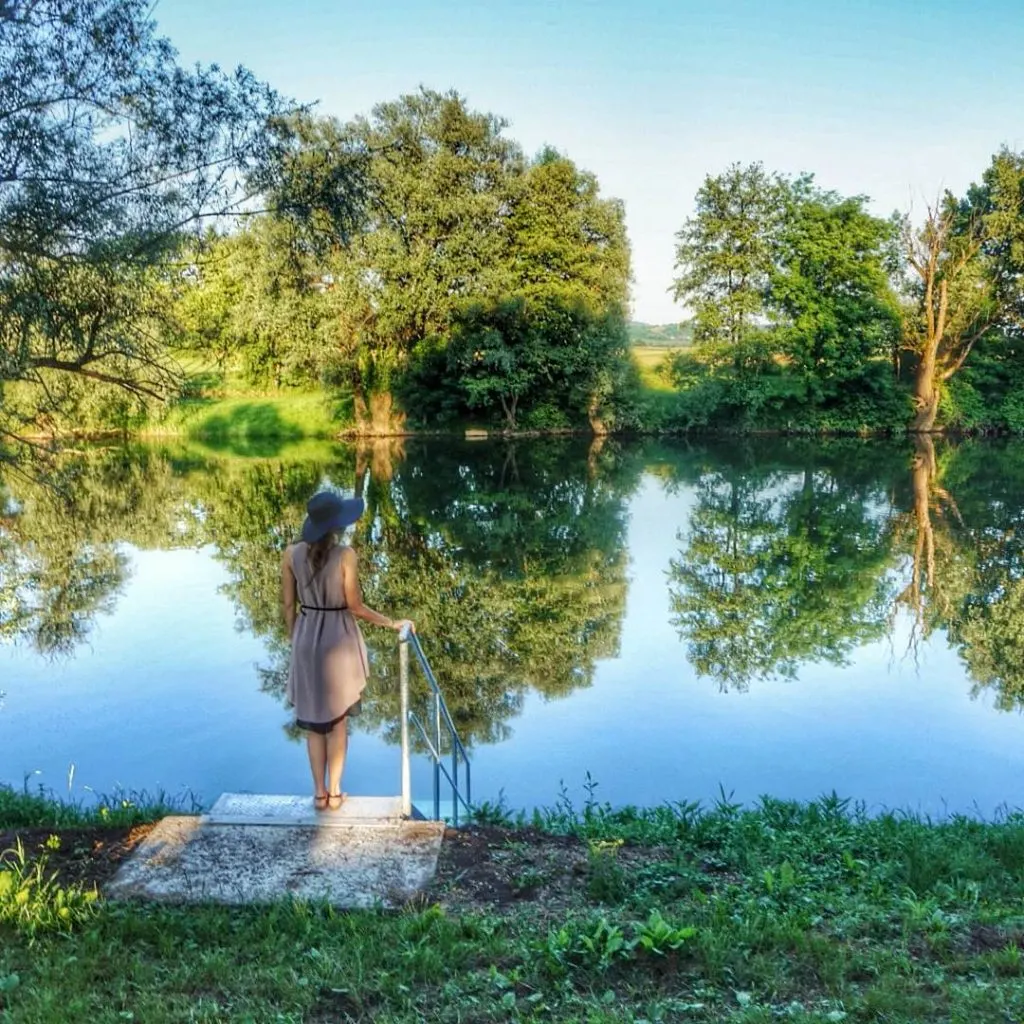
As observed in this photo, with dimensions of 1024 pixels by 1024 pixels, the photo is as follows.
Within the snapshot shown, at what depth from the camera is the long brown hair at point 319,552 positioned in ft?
18.2

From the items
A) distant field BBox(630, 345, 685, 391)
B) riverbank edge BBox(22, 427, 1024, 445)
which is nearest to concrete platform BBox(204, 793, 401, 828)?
riverbank edge BBox(22, 427, 1024, 445)

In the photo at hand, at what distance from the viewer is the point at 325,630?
18.5 ft

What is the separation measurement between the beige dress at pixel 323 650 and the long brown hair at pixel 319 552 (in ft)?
0.07

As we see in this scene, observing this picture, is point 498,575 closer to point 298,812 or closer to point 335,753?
point 335,753

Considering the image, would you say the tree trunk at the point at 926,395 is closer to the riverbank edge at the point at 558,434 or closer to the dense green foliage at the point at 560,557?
the riverbank edge at the point at 558,434

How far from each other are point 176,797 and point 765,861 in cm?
497

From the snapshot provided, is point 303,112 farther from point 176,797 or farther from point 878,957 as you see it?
point 878,957

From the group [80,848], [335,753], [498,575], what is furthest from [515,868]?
[498,575]

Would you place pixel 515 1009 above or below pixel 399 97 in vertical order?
below

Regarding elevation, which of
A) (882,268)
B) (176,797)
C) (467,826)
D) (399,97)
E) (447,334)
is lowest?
(176,797)

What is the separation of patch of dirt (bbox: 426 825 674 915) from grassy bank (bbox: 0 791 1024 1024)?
0.05 ft

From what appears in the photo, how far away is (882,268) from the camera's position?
44000 millimetres

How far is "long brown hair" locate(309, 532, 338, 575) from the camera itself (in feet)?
18.2

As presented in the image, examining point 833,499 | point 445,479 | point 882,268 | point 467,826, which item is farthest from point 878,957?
point 882,268
